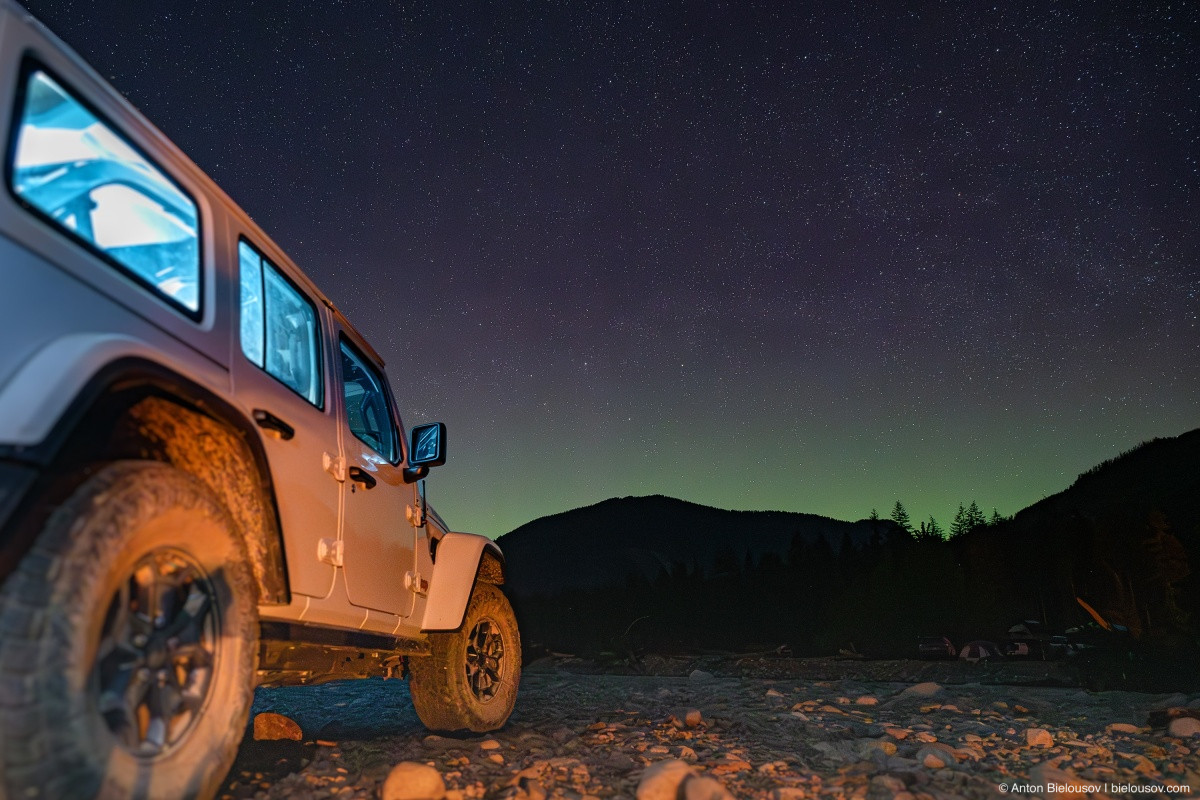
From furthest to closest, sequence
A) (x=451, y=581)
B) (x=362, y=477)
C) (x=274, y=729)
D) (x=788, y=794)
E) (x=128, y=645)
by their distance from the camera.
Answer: (x=274, y=729)
(x=451, y=581)
(x=362, y=477)
(x=788, y=794)
(x=128, y=645)

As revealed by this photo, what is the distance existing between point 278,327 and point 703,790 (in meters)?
2.58

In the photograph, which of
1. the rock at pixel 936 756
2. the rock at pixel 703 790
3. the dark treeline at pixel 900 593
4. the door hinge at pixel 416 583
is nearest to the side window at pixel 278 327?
the door hinge at pixel 416 583

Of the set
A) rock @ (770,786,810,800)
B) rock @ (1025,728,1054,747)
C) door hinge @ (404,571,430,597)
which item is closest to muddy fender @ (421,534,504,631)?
door hinge @ (404,571,430,597)

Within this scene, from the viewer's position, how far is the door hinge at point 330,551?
3.02 metres

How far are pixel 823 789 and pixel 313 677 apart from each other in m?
2.32

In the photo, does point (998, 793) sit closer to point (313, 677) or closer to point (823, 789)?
point (823, 789)

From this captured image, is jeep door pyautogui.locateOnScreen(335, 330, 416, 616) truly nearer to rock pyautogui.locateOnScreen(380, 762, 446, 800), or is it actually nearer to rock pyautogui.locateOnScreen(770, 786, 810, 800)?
rock pyautogui.locateOnScreen(380, 762, 446, 800)

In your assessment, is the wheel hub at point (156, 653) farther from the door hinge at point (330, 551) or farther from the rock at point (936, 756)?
the rock at point (936, 756)

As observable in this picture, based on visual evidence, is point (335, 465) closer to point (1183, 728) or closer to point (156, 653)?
point (156, 653)

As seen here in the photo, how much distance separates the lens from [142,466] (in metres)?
1.92

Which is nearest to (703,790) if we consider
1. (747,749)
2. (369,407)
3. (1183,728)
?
(747,749)

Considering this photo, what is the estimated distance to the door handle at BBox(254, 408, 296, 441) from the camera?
2.64m

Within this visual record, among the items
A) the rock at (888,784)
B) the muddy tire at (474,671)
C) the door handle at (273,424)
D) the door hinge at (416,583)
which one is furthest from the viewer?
the muddy tire at (474,671)

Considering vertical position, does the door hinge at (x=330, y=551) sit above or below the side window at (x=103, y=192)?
below
